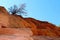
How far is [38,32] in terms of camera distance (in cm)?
576

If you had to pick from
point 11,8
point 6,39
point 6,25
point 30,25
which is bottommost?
point 6,39

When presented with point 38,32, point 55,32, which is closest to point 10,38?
point 38,32

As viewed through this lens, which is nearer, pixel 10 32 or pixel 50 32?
pixel 10 32

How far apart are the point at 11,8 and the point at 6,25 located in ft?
8.35

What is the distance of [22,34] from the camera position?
135 inches

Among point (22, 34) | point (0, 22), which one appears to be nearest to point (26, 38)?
point (22, 34)

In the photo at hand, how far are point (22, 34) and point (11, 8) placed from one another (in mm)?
3285

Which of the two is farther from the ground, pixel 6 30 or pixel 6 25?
pixel 6 25

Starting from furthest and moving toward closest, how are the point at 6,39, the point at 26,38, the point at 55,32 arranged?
the point at 55,32
the point at 26,38
the point at 6,39

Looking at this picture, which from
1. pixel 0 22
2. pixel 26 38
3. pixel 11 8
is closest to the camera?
pixel 26 38

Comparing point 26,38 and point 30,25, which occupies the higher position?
point 30,25

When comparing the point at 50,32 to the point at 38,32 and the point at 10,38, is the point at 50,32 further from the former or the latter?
the point at 10,38

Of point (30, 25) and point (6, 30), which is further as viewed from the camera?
point (30, 25)

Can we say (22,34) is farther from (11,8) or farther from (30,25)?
(11,8)
